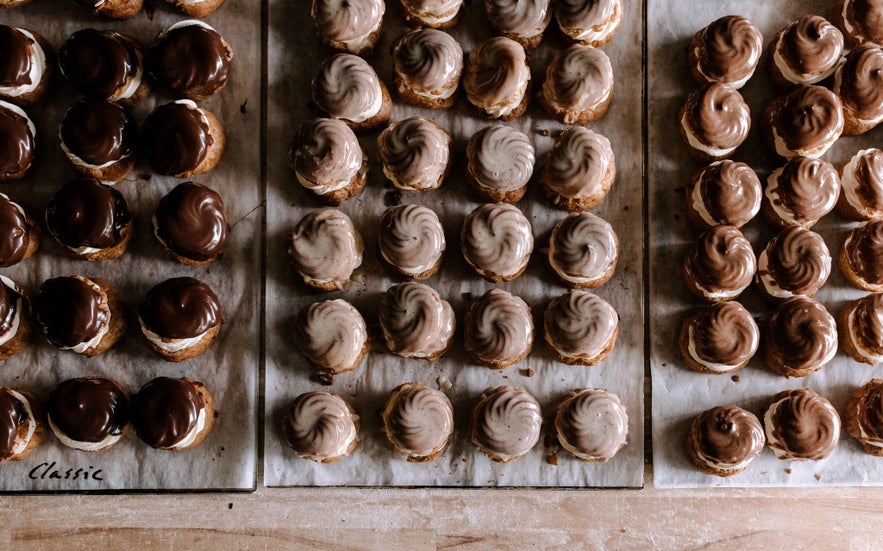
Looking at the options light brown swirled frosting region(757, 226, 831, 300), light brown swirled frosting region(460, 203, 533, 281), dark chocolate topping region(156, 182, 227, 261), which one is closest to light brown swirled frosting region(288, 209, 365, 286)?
dark chocolate topping region(156, 182, 227, 261)

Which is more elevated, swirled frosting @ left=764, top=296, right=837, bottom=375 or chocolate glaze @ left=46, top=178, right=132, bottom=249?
chocolate glaze @ left=46, top=178, right=132, bottom=249

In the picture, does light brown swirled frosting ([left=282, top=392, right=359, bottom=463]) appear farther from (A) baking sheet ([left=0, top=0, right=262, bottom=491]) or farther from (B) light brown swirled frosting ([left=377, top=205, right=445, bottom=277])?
(B) light brown swirled frosting ([left=377, top=205, right=445, bottom=277])

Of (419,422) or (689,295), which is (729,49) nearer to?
(689,295)

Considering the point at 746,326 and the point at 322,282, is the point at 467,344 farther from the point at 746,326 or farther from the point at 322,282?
the point at 746,326

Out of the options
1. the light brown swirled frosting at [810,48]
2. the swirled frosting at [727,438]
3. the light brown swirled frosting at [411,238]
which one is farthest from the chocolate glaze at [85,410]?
the light brown swirled frosting at [810,48]

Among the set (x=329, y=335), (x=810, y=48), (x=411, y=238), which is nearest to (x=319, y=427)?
(x=329, y=335)

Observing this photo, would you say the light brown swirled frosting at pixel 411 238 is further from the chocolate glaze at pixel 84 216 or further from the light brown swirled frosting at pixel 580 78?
the chocolate glaze at pixel 84 216

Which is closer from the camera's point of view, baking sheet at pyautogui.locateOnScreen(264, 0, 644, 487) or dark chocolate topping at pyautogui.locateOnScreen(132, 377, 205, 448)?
dark chocolate topping at pyautogui.locateOnScreen(132, 377, 205, 448)
